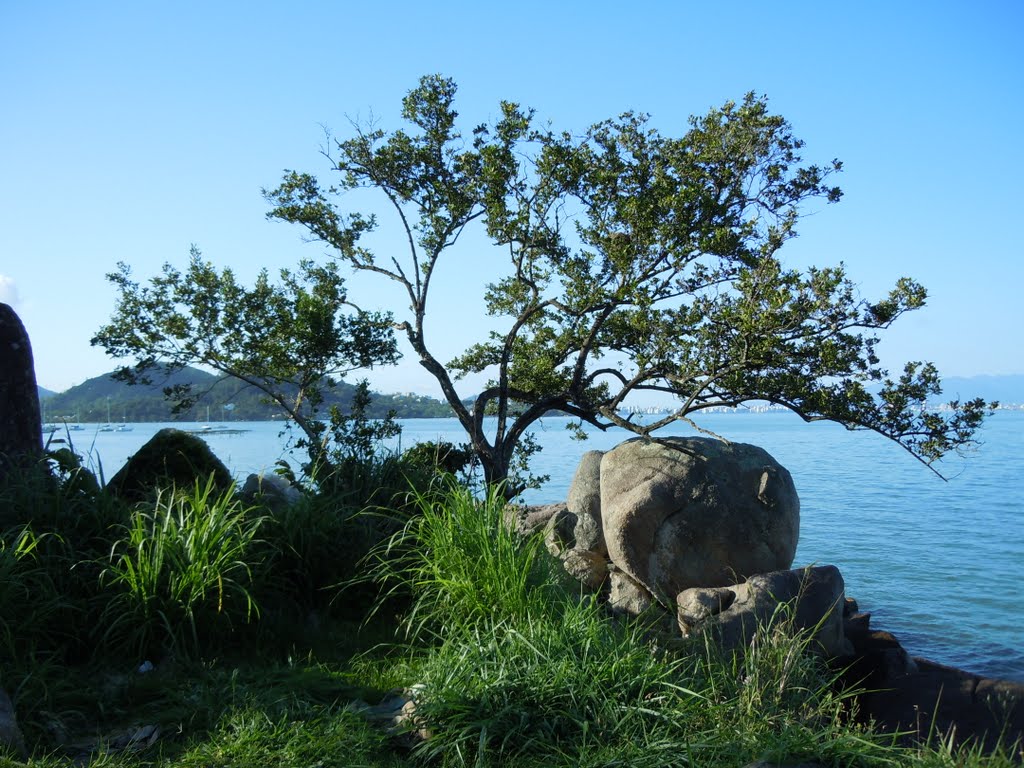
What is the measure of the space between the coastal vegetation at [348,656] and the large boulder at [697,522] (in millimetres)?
1901

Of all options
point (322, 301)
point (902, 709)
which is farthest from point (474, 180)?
point (902, 709)

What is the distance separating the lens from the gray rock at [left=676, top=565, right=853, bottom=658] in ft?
23.4

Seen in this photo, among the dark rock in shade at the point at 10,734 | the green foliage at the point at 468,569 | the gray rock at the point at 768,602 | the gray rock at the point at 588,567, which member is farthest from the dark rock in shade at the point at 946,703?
the dark rock in shade at the point at 10,734

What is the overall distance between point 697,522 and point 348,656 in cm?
417

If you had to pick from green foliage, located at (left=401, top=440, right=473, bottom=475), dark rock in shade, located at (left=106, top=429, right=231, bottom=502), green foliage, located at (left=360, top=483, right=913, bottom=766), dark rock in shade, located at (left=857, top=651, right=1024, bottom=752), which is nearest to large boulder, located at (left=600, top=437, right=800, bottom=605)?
dark rock in shade, located at (left=857, top=651, right=1024, bottom=752)

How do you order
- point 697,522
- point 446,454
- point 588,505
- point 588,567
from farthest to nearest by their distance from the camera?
point 446,454, point 588,505, point 588,567, point 697,522

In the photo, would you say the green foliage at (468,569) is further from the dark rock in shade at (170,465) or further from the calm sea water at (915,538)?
the dark rock in shade at (170,465)

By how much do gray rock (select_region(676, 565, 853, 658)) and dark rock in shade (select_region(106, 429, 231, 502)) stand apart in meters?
4.56

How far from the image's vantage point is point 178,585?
199 inches

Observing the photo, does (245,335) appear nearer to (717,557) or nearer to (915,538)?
(717,557)

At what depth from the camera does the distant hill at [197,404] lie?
1150cm

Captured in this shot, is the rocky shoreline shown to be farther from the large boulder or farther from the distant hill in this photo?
the distant hill

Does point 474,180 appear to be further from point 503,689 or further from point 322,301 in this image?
point 503,689

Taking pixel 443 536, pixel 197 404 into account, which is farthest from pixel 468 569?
pixel 197 404
